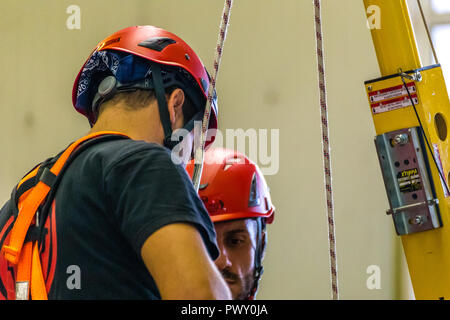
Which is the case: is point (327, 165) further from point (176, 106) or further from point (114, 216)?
point (114, 216)

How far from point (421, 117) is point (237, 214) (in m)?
1.00

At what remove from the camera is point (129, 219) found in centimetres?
118

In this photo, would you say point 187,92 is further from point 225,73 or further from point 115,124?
point 225,73

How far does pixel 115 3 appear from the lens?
475cm

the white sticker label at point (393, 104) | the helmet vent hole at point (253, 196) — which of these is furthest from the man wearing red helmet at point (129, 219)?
the helmet vent hole at point (253, 196)

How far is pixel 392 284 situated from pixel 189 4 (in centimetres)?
238

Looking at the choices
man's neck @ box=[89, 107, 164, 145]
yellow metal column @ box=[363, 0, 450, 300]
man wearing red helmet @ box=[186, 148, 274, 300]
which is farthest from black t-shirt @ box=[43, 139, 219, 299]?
man wearing red helmet @ box=[186, 148, 274, 300]

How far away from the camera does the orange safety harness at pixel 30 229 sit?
139 cm

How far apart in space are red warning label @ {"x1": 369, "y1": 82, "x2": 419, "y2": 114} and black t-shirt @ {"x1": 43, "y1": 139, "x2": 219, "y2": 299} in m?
1.02

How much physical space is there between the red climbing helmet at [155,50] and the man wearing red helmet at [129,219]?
135 millimetres

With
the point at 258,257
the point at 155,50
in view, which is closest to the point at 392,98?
the point at 155,50

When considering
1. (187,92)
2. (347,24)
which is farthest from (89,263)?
(347,24)

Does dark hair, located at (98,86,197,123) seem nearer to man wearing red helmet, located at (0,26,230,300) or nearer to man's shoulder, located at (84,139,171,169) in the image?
man wearing red helmet, located at (0,26,230,300)

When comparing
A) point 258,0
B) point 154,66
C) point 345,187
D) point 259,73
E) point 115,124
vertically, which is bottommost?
point 345,187
